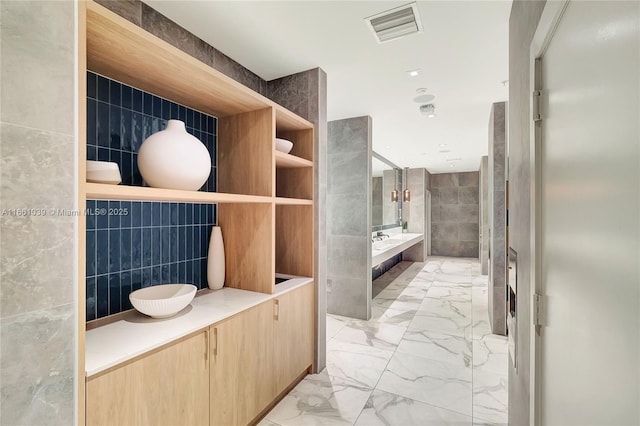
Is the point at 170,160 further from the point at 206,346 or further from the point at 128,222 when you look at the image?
the point at 206,346

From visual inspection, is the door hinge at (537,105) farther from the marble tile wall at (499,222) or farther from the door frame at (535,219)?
the marble tile wall at (499,222)

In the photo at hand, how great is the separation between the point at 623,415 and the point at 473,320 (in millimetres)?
3700

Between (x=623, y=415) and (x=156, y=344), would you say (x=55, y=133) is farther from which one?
(x=623, y=415)

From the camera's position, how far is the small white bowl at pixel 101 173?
1207 mm

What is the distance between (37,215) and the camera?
3.04ft

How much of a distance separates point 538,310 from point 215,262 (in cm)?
192

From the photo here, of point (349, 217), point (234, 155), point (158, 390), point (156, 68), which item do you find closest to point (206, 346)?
point (158, 390)

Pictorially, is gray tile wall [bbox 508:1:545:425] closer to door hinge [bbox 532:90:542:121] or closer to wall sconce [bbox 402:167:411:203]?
door hinge [bbox 532:90:542:121]

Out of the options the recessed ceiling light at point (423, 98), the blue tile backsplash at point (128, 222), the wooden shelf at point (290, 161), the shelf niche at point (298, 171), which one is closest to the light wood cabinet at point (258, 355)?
the blue tile backsplash at point (128, 222)

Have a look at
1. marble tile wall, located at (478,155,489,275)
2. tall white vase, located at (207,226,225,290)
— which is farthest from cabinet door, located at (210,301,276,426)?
marble tile wall, located at (478,155,489,275)

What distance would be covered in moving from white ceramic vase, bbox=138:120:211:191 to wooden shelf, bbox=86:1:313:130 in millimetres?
282

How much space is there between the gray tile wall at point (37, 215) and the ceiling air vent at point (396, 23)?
1.58 metres

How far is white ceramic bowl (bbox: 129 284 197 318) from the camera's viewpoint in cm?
148

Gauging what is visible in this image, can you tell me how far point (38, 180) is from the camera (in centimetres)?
93
